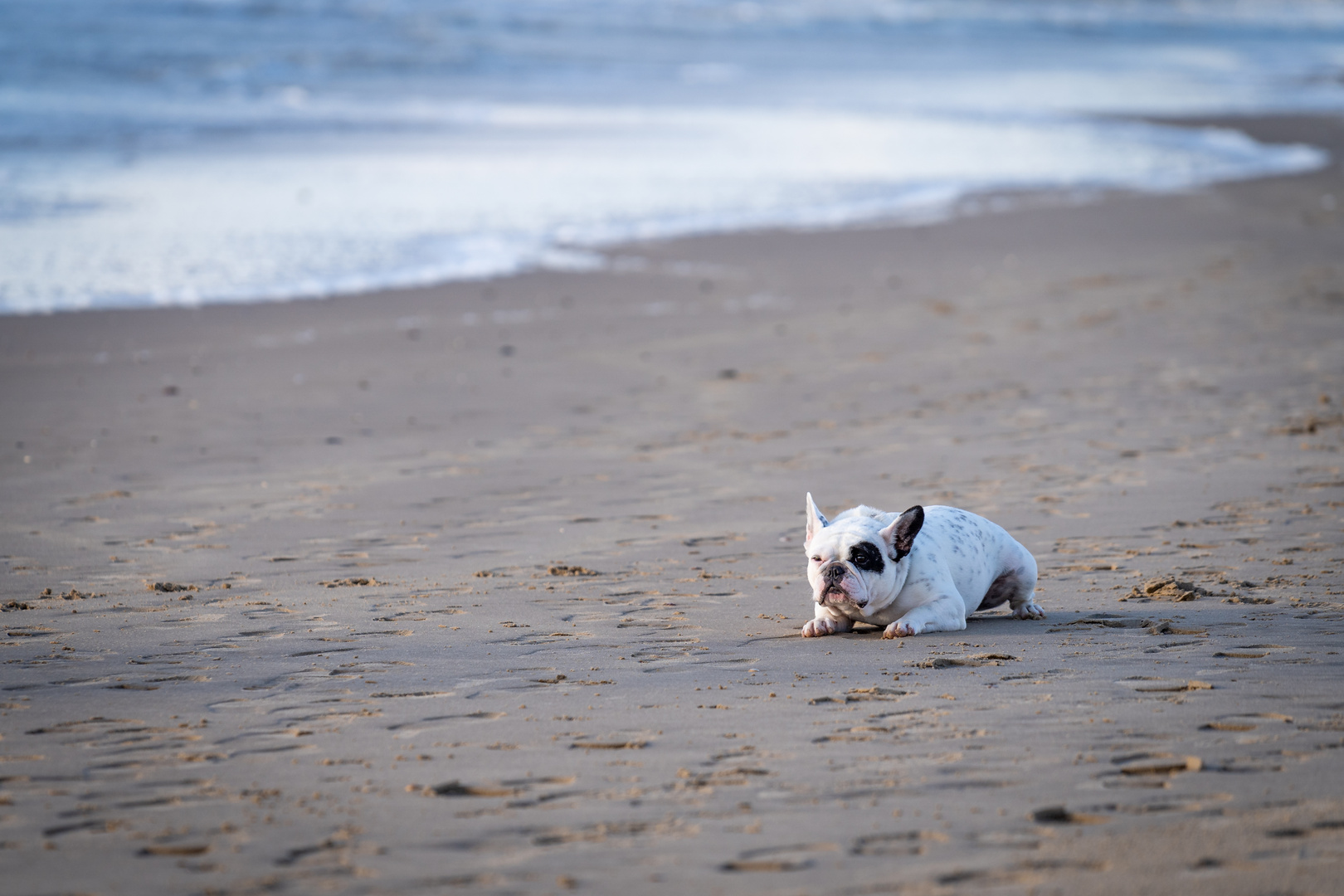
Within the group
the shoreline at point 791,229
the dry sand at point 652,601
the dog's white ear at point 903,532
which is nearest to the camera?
the dry sand at point 652,601

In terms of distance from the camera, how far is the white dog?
20.2 ft

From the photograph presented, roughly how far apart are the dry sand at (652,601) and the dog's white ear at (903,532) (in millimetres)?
434

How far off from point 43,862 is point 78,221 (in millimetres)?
18378

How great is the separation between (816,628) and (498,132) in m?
31.4

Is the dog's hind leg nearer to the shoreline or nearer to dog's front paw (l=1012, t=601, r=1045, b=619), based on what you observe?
dog's front paw (l=1012, t=601, r=1045, b=619)

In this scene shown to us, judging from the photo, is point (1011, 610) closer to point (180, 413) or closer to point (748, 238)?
point (180, 413)

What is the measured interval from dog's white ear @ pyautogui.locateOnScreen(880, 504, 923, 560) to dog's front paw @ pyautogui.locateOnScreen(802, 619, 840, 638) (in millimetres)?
444

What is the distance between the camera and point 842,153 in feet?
107

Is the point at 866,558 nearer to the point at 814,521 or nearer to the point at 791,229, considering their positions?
the point at 814,521

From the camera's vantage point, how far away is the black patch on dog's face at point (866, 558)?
6.13 metres

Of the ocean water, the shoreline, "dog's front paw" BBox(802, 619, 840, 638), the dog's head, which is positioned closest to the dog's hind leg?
the dog's head

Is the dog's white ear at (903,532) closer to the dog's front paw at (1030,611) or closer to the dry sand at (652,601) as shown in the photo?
the dry sand at (652,601)

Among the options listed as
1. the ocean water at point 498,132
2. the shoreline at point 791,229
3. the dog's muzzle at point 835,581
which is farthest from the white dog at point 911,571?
the ocean water at point 498,132

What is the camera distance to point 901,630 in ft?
20.6
